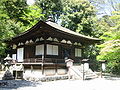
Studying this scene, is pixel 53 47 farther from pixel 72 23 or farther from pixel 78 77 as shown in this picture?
pixel 72 23

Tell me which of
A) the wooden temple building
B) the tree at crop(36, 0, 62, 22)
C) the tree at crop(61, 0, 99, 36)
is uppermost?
the tree at crop(36, 0, 62, 22)

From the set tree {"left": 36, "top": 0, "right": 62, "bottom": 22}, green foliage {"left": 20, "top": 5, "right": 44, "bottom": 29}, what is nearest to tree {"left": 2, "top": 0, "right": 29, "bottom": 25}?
green foliage {"left": 20, "top": 5, "right": 44, "bottom": 29}

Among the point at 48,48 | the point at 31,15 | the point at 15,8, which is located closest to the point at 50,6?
the point at 31,15

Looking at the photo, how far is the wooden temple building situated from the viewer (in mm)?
12626

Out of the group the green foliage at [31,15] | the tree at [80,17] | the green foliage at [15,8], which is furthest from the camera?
the green foliage at [31,15]

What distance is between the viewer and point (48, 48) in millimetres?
13852

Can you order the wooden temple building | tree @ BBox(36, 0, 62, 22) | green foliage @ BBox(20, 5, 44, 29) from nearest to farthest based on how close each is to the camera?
the wooden temple building < green foliage @ BBox(20, 5, 44, 29) < tree @ BBox(36, 0, 62, 22)

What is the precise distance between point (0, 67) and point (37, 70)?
35.0ft

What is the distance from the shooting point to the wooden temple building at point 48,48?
12.6 m

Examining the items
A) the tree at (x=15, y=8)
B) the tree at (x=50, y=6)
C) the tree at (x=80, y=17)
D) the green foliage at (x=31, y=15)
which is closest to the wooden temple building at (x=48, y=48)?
the tree at (x=80, y=17)

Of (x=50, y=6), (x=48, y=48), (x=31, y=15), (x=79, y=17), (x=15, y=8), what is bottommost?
(x=48, y=48)

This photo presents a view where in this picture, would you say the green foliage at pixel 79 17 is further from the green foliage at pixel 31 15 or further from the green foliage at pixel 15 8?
the green foliage at pixel 15 8

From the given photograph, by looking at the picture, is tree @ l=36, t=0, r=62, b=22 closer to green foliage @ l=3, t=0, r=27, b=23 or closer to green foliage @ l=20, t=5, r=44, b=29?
green foliage @ l=20, t=5, r=44, b=29

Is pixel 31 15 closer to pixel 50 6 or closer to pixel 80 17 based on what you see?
pixel 50 6
